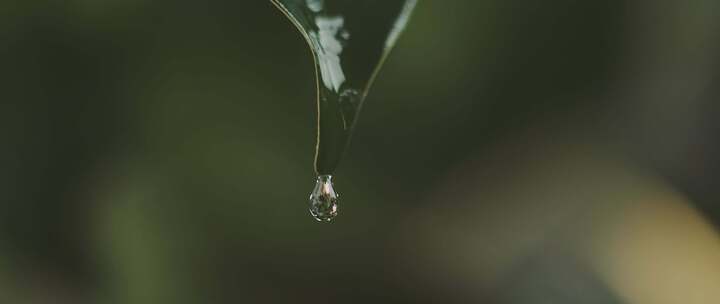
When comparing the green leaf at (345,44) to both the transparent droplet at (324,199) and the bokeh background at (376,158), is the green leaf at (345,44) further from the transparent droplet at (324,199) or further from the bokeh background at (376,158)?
the bokeh background at (376,158)

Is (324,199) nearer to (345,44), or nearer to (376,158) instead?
(345,44)

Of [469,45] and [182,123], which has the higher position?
[469,45]

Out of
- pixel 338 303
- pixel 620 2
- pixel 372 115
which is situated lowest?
pixel 338 303

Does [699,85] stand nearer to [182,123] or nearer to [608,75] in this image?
[608,75]

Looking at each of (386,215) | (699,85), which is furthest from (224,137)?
(699,85)

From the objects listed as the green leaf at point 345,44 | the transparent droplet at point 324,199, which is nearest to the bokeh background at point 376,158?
the transparent droplet at point 324,199

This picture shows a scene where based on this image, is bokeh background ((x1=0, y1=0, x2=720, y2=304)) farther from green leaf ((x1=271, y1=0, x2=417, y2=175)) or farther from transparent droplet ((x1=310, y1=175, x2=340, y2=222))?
green leaf ((x1=271, y1=0, x2=417, y2=175))

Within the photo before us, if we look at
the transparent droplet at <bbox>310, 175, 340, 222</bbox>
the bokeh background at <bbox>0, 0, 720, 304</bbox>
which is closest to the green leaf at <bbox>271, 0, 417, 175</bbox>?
the transparent droplet at <bbox>310, 175, 340, 222</bbox>

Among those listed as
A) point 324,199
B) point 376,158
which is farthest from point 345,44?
point 376,158
